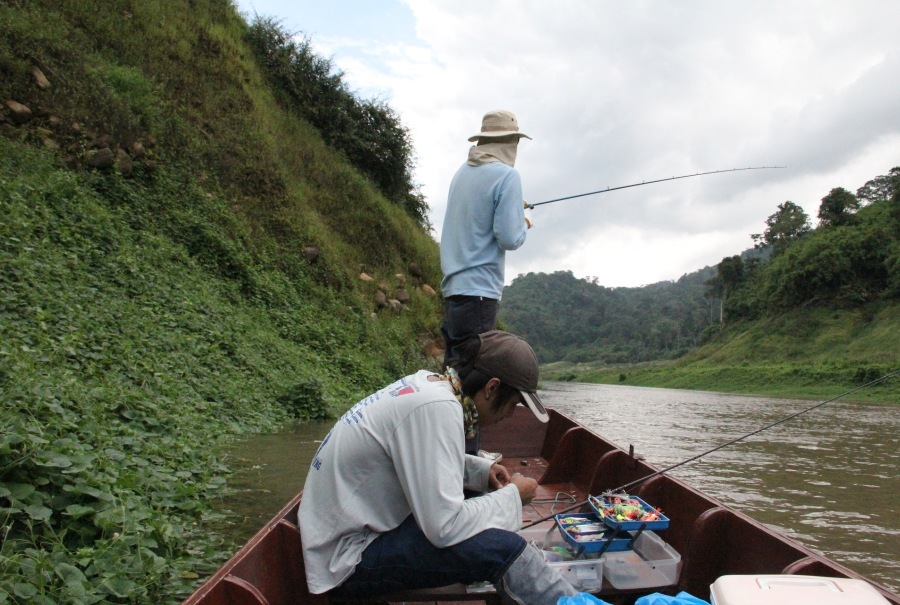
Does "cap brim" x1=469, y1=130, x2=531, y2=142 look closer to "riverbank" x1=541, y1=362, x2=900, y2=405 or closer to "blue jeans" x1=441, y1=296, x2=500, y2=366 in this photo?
"blue jeans" x1=441, y1=296, x2=500, y2=366

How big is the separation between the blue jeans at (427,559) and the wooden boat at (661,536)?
156mm

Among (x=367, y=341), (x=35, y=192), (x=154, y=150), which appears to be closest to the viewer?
(x=35, y=192)

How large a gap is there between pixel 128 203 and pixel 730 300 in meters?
46.2

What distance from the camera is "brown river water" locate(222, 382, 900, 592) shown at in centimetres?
498

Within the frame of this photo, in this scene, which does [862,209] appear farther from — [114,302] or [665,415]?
[114,302]

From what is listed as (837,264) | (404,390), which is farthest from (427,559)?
(837,264)

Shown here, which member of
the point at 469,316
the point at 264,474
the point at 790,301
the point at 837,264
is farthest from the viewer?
the point at 790,301

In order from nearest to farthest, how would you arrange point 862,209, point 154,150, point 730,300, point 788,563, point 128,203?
point 788,563, point 128,203, point 154,150, point 862,209, point 730,300

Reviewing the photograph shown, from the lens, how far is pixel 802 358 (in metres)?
36.0

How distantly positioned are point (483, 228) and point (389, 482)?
1.93 meters

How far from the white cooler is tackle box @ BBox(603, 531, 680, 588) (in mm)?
982

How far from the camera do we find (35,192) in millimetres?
7812

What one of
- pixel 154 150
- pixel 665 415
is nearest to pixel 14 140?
pixel 154 150

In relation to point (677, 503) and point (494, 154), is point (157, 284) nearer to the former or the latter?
point (494, 154)
